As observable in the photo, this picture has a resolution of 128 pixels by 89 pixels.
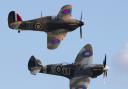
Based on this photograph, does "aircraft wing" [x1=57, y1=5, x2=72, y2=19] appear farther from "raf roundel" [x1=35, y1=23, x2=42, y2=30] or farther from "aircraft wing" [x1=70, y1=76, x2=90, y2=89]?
"aircraft wing" [x1=70, y1=76, x2=90, y2=89]

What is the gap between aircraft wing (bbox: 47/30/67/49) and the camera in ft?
427

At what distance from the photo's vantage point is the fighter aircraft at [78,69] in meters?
126

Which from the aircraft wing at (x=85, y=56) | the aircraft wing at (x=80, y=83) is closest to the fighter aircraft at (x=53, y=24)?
the aircraft wing at (x=85, y=56)

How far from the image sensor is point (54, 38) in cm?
13225

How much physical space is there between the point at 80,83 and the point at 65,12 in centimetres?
1791

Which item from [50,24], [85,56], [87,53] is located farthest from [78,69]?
[50,24]

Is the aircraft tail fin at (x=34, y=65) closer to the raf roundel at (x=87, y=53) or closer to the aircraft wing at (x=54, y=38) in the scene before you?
the aircraft wing at (x=54, y=38)

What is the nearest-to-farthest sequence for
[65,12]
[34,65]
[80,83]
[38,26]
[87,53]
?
[80,83], [34,65], [87,53], [38,26], [65,12]

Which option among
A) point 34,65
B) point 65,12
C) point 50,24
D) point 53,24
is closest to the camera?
point 34,65

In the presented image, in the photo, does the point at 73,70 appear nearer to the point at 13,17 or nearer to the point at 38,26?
the point at 38,26

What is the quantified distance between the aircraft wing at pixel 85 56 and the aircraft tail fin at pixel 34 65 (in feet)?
22.5

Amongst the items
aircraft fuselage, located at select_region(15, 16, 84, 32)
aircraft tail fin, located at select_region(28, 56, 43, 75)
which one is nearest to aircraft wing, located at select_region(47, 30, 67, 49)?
aircraft fuselage, located at select_region(15, 16, 84, 32)

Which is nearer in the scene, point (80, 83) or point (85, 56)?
point (80, 83)

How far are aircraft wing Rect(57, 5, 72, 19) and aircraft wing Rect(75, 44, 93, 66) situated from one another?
7.44 m
